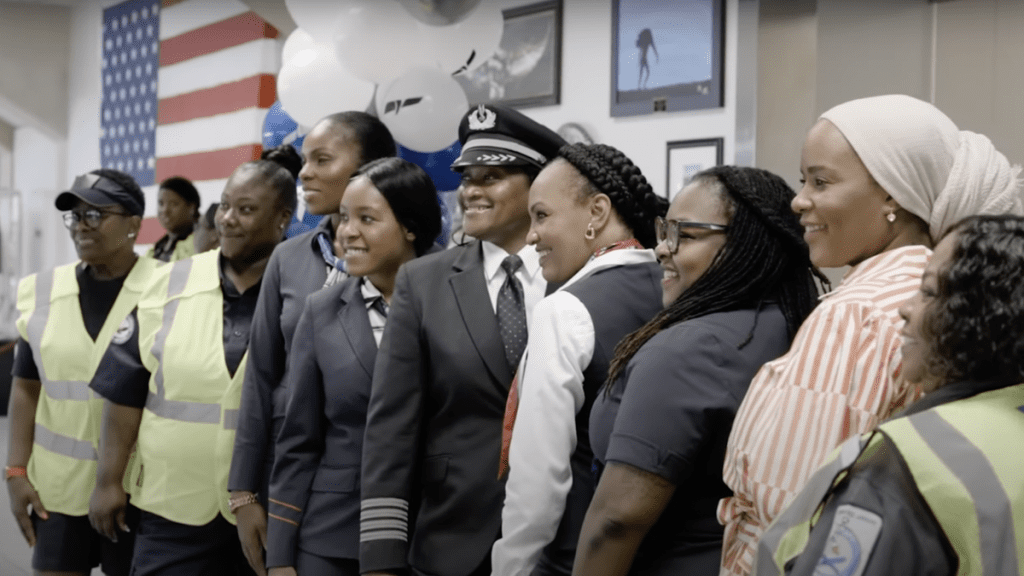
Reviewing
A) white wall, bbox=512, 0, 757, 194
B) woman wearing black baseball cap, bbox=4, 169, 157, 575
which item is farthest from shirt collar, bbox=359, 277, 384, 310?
white wall, bbox=512, 0, 757, 194

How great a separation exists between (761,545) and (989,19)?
3.07 metres

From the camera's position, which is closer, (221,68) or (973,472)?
(973,472)

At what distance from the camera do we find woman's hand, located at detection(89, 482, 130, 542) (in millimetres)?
2980

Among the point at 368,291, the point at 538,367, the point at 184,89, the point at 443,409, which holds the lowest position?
the point at 443,409

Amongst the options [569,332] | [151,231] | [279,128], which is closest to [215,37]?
[151,231]

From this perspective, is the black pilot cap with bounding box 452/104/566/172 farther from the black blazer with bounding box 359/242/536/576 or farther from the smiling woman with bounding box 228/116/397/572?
the smiling woman with bounding box 228/116/397/572

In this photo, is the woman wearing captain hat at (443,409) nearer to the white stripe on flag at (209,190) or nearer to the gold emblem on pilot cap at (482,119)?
the gold emblem on pilot cap at (482,119)

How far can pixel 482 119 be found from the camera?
2.24 m

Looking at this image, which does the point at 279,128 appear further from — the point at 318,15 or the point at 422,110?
the point at 422,110

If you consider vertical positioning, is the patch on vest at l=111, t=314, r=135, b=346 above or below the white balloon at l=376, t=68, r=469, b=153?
below

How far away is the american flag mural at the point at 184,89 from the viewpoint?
23.1ft

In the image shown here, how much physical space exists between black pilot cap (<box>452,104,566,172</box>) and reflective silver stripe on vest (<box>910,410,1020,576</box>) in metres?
1.37

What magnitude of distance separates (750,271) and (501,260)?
2.29ft

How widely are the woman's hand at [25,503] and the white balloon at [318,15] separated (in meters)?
1.68
